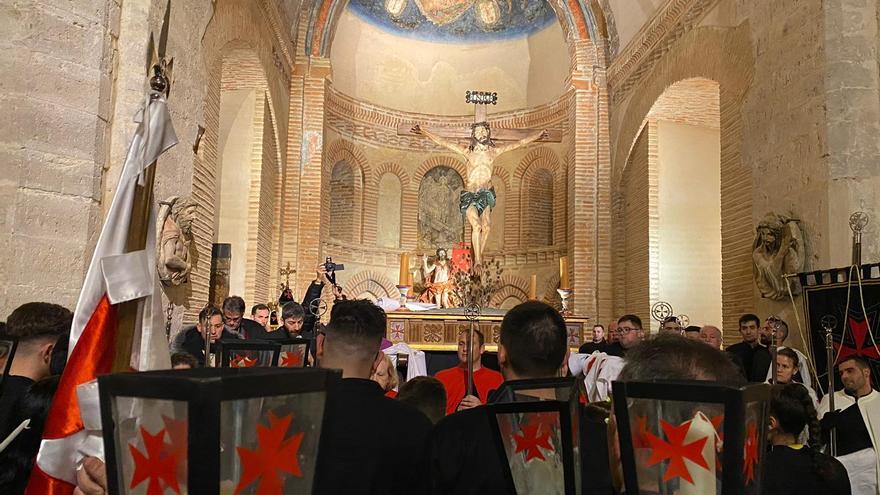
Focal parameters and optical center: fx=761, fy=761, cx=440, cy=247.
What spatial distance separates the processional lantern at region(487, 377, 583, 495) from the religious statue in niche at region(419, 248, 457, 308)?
12.4 metres

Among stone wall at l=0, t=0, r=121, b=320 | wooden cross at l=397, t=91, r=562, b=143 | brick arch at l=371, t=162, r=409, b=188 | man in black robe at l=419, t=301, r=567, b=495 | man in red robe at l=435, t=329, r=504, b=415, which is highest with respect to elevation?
wooden cross at l=397, t=91, r=562, b=143

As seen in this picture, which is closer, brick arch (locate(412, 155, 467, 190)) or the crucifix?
the crucifix

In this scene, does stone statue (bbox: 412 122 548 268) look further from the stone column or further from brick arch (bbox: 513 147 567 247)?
the stone column

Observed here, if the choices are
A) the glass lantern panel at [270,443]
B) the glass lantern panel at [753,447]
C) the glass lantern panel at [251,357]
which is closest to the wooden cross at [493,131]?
the glass lantern panel at [251,357]

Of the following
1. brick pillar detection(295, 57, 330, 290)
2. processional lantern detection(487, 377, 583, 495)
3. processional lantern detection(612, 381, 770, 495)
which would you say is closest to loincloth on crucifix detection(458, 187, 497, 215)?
brick pillar detection(295, 57, 330, 290)

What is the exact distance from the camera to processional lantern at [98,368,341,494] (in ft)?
3.47

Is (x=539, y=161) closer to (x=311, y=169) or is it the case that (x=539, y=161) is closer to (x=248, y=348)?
(x=311, y=169)

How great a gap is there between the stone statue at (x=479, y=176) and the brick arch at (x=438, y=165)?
3688 mm

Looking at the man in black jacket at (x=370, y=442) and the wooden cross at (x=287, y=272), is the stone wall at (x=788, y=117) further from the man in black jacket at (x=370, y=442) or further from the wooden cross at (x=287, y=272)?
the wooden cross at (x=287, y=272)

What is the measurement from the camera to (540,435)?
1.82 metres

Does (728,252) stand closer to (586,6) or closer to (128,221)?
(586,6)

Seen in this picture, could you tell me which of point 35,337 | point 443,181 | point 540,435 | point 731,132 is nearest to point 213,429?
point 540,435

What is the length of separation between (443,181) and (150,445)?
63.5 feet

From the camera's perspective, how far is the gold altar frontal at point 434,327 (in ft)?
39.9
